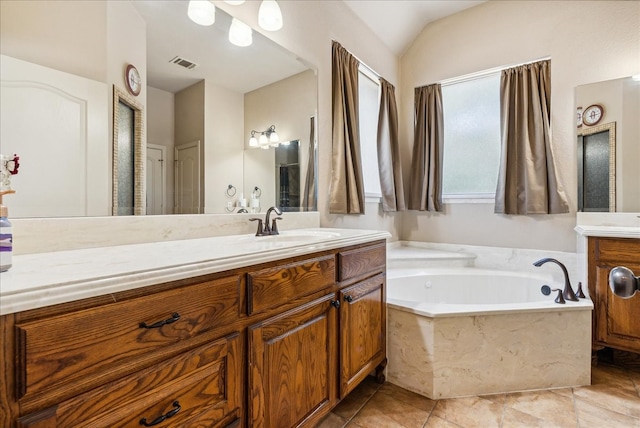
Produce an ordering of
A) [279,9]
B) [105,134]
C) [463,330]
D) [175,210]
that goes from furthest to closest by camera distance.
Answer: [279,9], [463,330], [175,210], [105,134]

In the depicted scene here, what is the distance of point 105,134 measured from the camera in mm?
1186

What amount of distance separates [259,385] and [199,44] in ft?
5.02

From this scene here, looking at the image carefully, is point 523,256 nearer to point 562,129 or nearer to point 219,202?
point 562,129

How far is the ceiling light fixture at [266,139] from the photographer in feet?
5.91

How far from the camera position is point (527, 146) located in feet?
8.55

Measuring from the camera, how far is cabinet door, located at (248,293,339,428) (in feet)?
3.43

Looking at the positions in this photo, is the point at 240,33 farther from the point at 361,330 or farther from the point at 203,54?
the point at 361,330

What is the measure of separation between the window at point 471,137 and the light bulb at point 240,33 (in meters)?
2.14

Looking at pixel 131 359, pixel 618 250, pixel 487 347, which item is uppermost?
pixel 618 250

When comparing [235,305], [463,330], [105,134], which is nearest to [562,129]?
[463,330]

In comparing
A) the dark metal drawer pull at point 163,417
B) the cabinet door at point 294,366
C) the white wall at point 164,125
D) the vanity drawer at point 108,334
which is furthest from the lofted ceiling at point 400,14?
the dark metal drawer pull at point 163,417

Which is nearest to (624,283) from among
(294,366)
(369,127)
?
(294,366)

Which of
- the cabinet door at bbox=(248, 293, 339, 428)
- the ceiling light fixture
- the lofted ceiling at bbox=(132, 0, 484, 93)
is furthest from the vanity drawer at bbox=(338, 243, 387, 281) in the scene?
the lofted ceiling at bbox=(132, 0, 484, 93)

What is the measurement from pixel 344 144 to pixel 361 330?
1339 mm
